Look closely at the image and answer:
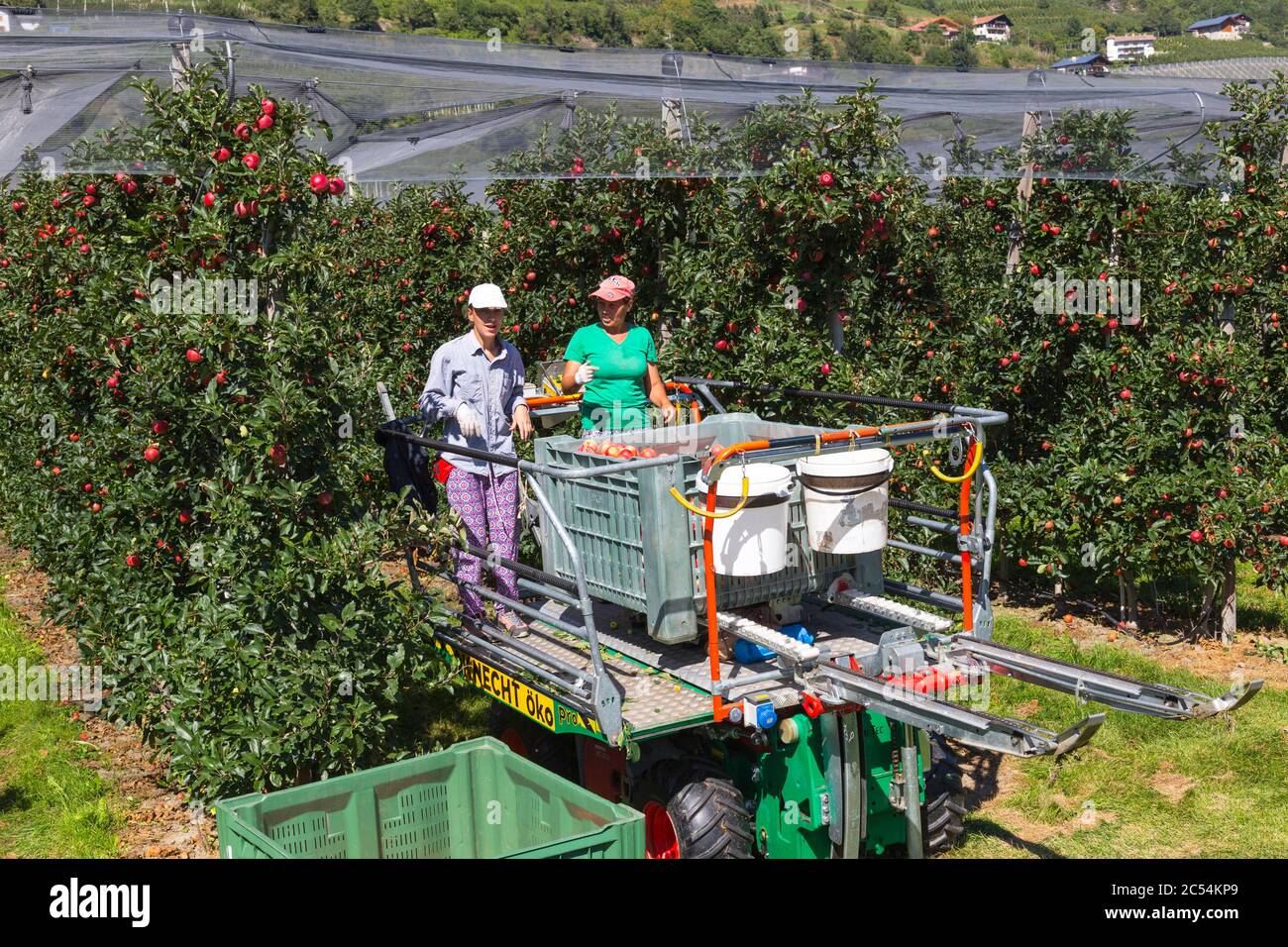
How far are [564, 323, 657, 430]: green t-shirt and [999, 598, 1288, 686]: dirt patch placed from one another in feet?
13.6

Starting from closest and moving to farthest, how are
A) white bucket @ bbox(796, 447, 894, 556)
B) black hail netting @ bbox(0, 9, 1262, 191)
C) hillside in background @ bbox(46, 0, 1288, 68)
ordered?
white bucket @ bbox(796, 447, 894, 556), black hail netting @ bbox(0, 9, 1262, 191), hillside in background @ bbox(46, 0, 1288, 68)

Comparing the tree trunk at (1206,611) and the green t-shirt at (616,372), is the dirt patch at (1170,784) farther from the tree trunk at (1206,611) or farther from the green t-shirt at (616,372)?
the green t-shirt at (616,372)

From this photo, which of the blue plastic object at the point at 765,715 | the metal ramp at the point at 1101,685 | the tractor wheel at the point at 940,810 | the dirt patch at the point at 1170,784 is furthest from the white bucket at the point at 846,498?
the dirt patch at the point at 1170,784

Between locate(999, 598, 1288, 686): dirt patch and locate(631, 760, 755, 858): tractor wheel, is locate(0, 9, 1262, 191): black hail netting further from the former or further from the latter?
locate(631, 760, 755, 858): tractor wheel

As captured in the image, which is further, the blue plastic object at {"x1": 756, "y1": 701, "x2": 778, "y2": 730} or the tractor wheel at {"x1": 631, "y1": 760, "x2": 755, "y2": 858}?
the tractor wheel at {"x1": 631, "y1": 760, "x2": 755, "y2": 858}

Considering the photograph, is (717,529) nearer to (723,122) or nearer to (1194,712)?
(1194,712)

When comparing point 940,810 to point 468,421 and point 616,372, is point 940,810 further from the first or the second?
point 468,421

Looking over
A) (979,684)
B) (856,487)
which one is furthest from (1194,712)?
(856,487)

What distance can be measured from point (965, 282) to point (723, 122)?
5009 mm

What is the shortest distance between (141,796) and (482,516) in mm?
2552

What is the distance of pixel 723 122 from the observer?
27.5ft

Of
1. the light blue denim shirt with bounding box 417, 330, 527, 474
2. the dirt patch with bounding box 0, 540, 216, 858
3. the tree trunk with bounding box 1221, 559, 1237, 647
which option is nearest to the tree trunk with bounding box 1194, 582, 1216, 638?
the tree trunk with bounding box 1221, 559, 1237, 647

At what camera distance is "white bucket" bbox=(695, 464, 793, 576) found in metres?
5.32

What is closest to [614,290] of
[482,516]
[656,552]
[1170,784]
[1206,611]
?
[482,516]
